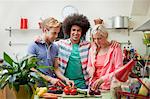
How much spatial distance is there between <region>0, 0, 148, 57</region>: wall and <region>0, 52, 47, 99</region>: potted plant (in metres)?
3.35

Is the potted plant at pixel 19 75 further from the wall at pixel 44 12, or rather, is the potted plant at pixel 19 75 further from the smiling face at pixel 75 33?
the wall at pixel 44 12

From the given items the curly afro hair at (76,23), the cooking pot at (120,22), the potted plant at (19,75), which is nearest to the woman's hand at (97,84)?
the curly afro hair at (76,23)

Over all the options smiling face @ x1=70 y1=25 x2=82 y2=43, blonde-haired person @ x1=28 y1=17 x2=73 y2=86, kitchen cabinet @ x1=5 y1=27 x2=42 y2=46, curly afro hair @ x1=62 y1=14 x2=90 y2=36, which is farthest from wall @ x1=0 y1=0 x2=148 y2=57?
blonde-haired person @ x1=28 y1=17 x2=73 y2=86

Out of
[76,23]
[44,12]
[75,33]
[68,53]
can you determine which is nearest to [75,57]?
[68,53]

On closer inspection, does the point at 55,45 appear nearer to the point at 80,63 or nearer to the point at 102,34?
the point at 80,63

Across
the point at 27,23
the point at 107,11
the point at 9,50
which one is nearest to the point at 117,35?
the point at 107,11

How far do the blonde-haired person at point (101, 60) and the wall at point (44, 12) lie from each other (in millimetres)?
Result: 2472

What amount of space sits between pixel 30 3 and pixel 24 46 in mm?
776

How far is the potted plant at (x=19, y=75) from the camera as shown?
1.38 meters

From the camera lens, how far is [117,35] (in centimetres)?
476

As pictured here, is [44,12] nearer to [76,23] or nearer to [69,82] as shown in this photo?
[76,23]

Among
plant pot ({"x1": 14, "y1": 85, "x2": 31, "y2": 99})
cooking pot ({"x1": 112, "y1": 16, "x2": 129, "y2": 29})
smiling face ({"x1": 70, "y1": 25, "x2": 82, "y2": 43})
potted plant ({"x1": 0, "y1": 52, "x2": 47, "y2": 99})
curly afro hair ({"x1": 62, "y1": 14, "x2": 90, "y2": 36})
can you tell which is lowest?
plant pot ({"x1": 14, "y1": 85, "x2": 31, "y2": 99})

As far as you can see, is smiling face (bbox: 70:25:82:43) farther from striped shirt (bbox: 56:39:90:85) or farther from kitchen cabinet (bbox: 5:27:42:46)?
kitchen cabinet (bbox: 5:27:42:46)

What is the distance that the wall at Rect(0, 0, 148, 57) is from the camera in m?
4.75
